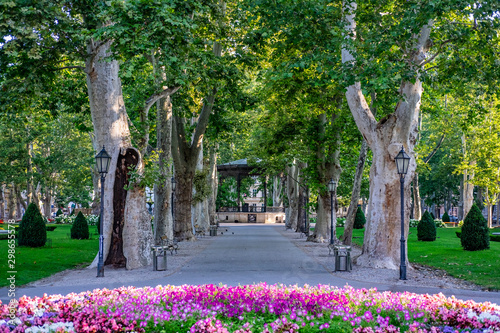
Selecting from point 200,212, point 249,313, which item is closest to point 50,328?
point 249,313

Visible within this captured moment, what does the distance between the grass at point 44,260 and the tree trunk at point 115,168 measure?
5.44 feet

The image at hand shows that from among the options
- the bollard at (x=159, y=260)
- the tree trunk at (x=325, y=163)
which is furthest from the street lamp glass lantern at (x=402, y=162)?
the tree trunk at (x=325, y=163)

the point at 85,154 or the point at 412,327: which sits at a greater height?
the point at 85,154

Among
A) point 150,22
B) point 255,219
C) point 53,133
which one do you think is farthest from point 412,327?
point 255,219

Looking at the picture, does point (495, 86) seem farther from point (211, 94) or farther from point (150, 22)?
point (211, 94)

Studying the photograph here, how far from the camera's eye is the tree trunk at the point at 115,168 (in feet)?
49.8

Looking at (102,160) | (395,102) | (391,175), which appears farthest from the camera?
(395,102)

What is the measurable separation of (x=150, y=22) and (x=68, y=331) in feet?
28.0

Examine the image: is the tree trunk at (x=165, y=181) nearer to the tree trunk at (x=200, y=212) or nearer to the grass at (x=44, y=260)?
the grass at (x=44, y=260)

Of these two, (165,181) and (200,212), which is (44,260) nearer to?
(165,181)

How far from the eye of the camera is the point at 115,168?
15391mm

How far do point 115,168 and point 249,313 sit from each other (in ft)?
30.3

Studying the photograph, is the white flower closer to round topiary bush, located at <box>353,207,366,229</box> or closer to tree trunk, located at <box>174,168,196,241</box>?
tree trunk, located at <box>174,168,196,241</box>

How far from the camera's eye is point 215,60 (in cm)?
1864
